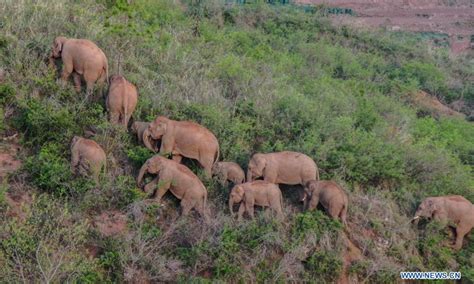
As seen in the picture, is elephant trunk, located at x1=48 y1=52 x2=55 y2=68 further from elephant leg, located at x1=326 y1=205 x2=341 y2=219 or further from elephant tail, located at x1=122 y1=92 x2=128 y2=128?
elephant leg, located at x1=326 y1=205 x2=341 y2=219

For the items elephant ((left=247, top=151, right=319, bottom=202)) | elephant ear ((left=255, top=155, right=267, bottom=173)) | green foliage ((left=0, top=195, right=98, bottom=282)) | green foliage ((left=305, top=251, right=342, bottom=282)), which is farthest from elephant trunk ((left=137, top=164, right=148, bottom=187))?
green foliage ((left=305, top=251, right=342, bottom=282))

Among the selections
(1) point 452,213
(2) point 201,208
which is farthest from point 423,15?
(2) point 201,208

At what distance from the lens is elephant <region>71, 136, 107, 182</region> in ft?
25.0

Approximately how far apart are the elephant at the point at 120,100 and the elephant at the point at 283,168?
84.4 inches

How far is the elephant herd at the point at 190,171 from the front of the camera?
25.3 ft

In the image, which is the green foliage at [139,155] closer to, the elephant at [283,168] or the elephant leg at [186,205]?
the elephant leg at [186,205]

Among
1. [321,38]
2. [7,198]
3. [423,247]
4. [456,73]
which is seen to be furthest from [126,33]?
[456,73]

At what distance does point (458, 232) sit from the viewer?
358 inches

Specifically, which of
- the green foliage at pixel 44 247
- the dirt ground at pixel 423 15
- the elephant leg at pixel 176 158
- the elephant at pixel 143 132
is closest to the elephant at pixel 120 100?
the elephant at pixel 143 132

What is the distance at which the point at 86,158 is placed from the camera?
765 centimetres

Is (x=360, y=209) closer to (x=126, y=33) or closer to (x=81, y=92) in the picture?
(x=81, y=92)

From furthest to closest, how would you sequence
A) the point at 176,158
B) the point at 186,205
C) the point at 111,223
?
the point at 176,158, the point at 186,205, the point at 111,223

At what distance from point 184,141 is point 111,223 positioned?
174 centimetres

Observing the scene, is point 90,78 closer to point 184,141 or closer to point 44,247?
point 184,141
